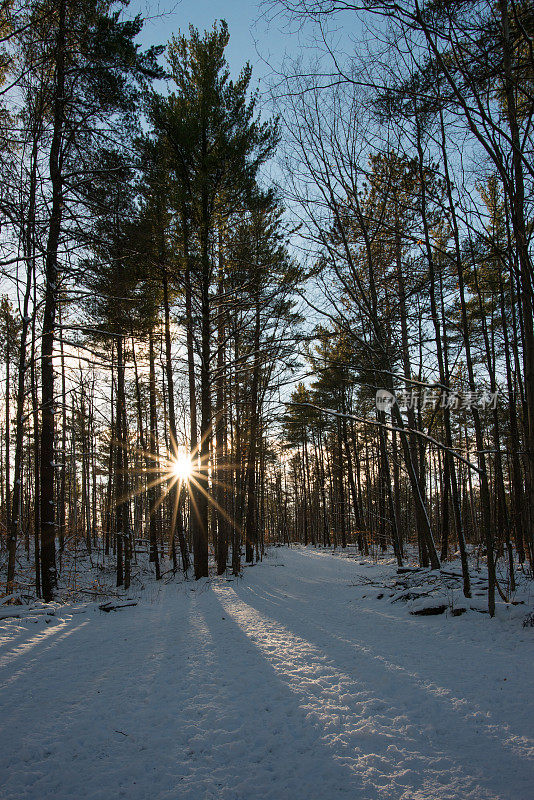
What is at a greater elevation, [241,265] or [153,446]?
[241,265]

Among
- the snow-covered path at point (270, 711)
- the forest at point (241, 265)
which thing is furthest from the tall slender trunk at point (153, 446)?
the snow-covered path at point (270, 711)

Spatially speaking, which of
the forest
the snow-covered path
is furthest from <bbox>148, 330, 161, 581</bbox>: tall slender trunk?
the snow-covered path

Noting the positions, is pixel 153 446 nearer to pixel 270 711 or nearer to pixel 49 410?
pixel 49 410

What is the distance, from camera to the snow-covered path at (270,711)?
2.28 m

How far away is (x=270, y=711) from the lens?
10.3ft

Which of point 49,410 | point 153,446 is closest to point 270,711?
point 49,410

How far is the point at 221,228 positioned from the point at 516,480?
31.3 feet

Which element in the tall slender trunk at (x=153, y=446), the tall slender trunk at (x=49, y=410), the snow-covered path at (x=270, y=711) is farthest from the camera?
the tall slender trunk at (x=153, y=446)

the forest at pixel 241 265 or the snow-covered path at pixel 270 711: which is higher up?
the forest at pixel 241 265

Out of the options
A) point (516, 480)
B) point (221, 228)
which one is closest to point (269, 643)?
point (516, 480)

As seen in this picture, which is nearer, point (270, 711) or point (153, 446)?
point (270, 711)

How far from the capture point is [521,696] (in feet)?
10.3

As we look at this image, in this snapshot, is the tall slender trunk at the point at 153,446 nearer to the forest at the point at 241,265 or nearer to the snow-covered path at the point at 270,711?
the forest at the point at 241,265

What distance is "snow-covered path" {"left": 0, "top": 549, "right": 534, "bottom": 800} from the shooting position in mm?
2281
